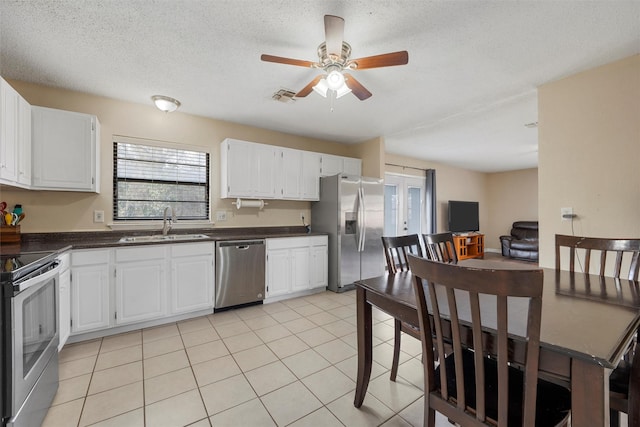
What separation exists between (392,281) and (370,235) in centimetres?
260

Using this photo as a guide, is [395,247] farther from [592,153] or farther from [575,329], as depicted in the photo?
[592,153]

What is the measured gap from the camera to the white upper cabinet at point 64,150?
2.46m

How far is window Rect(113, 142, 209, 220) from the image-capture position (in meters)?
3.12

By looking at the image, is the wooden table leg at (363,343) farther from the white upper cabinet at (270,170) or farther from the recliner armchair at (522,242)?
the recliner armchair at (522,242)

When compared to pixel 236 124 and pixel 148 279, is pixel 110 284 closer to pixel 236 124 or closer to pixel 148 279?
pixel 148 279

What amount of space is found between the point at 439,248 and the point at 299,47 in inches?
78.5

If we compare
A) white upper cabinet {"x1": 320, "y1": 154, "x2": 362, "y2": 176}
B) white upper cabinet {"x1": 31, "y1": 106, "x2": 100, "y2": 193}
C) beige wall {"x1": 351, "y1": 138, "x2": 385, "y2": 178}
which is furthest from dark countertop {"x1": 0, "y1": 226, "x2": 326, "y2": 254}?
beige wall {"x1": 351, "y1": 138, "x2": 385, "y2": 178}

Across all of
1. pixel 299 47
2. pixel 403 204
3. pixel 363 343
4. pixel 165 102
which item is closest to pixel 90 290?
pixel 165 102

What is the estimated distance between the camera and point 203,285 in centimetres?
302

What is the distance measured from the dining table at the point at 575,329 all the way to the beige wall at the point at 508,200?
6.89 meters

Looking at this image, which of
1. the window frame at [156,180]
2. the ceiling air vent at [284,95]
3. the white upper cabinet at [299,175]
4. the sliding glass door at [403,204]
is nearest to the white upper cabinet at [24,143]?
the window frame at [156,180]

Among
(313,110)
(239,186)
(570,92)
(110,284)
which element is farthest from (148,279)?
(570,92)

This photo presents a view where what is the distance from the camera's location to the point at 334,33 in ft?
5.41

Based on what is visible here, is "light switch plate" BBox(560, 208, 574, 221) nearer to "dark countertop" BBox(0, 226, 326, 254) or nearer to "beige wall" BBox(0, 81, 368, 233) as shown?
"dark countertop" BBox(0, 226, 326, 254)
